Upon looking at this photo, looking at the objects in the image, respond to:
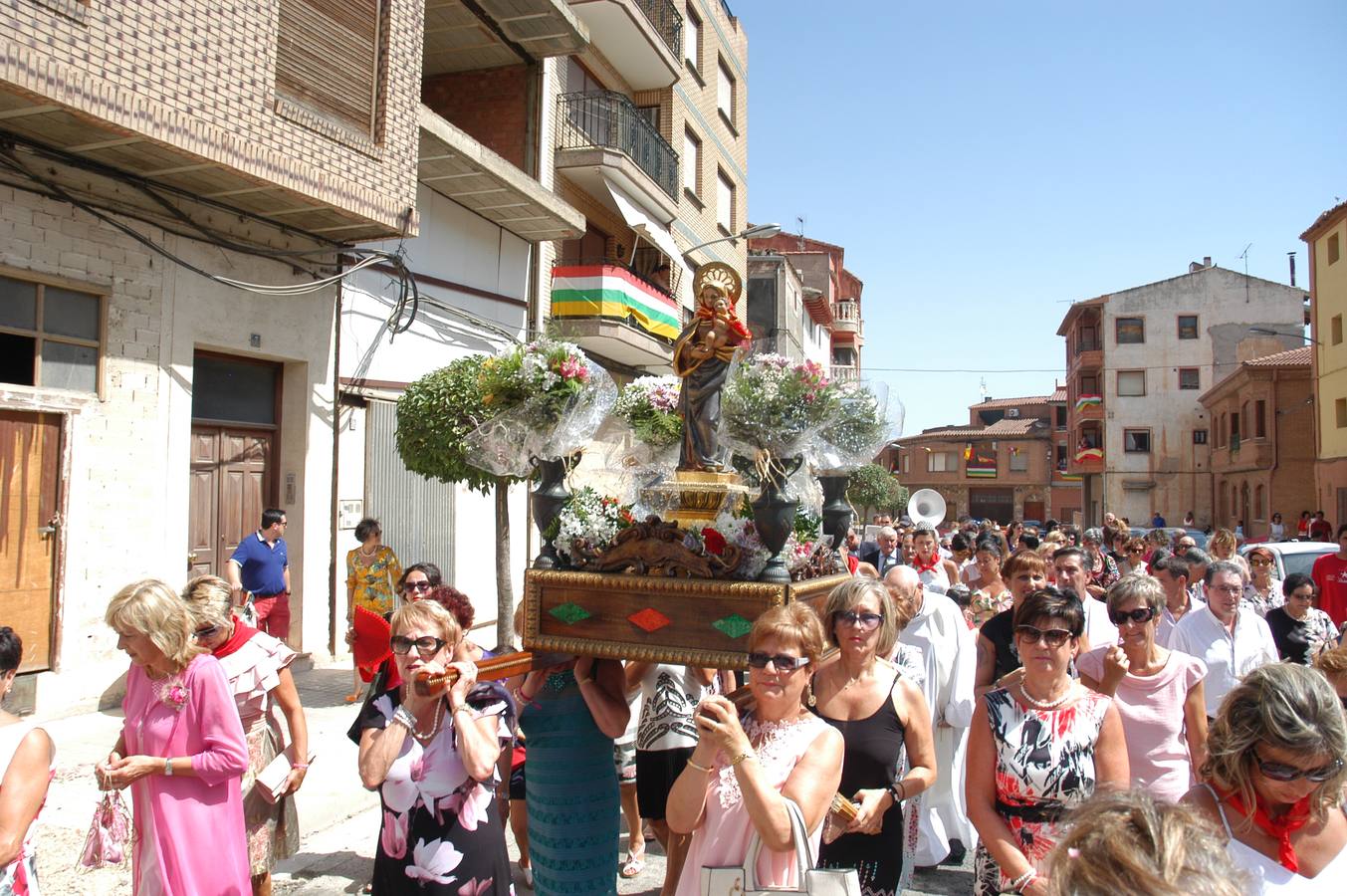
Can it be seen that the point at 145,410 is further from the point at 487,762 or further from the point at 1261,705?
the point at 1261,705

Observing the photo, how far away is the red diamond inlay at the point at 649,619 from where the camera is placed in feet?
11.1

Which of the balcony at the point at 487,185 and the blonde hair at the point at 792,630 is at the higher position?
the balcony at the point at 487,185

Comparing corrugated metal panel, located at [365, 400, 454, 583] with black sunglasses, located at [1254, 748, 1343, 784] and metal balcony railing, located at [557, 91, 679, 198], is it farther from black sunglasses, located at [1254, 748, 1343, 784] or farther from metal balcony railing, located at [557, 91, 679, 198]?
black sunglasses, located at [1254, 748, 1343, 784]

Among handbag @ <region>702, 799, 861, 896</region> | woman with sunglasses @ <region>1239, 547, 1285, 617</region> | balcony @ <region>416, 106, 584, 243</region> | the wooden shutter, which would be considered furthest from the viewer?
balcony @ <region>416, 106, 584, 243</region>

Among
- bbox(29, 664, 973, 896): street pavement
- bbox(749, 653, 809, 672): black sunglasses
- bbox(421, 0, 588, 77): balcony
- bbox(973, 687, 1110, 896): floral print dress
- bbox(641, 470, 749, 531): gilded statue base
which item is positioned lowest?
bbox(29, 664, 973, 896): street pavement

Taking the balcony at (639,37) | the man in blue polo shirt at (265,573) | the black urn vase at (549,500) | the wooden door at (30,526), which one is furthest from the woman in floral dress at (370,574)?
the balcony at (639,37)

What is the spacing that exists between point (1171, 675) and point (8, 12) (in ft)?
25.5

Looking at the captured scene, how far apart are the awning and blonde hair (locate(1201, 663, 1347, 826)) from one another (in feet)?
48.8

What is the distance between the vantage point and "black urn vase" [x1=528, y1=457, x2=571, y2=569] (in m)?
3.86

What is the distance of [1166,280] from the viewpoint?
47750mm

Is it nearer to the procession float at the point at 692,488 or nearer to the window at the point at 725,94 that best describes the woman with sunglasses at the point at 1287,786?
the procession float at the point at 692,488

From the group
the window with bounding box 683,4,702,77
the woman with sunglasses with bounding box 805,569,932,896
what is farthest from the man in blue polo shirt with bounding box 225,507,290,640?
the window with bounding box 683,4,702,77

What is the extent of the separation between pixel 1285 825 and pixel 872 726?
1.44m

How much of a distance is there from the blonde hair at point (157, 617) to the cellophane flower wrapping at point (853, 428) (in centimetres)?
238
